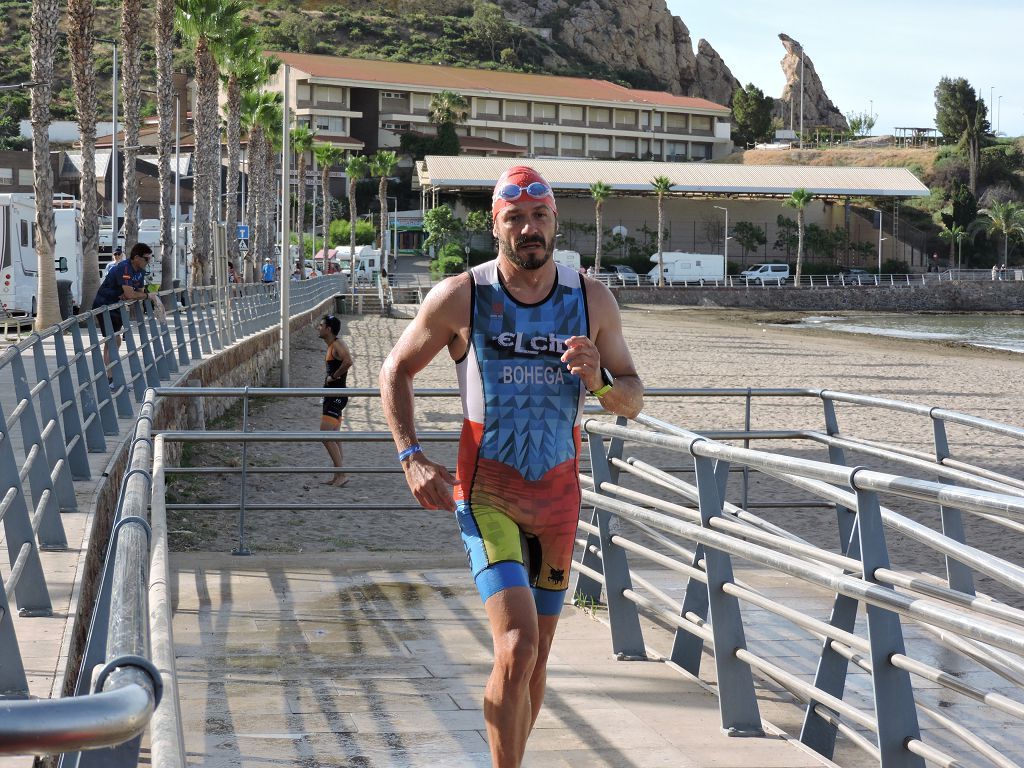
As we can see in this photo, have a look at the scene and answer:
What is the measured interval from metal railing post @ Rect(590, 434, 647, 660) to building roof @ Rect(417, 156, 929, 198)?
271 feet

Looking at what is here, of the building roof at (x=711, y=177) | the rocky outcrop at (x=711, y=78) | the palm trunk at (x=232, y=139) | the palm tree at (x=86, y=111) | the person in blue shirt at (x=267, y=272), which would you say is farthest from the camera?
the rocky outcrop at (x=711, y=78)

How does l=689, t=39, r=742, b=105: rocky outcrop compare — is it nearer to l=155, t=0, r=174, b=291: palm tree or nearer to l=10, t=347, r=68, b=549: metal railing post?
l=155, t=0, r=174, b=291: palm tree

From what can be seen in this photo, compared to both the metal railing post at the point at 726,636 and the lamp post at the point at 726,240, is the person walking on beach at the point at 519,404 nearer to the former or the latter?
the metal railing post at the point at 726,636

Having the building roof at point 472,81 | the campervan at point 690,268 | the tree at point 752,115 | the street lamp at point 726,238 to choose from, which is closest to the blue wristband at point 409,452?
the campervan at point 690,268

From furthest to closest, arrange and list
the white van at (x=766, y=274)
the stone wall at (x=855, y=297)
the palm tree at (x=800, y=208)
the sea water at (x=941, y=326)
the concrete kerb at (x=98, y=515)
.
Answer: the palm tree at (x=800, y=208), the white van at (x=766, y=274), the stone wall at (x=855, y=297), the sea water at (x=941, y=326), the concrete kerb at (x=98, y=515)

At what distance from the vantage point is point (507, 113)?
12194 cm

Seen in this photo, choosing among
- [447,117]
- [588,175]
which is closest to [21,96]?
[447,117]

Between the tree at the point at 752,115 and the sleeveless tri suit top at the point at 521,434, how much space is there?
151 meters

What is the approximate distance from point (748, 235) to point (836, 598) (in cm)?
9215

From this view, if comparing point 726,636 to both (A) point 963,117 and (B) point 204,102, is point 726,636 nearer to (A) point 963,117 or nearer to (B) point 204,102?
(B) point 204,102

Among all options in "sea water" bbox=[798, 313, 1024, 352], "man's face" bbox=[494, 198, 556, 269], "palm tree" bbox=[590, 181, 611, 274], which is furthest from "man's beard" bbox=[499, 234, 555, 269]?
A: "palm tree" bbox=[590, 181, 611, 274]

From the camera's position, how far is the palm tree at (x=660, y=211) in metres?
85.2

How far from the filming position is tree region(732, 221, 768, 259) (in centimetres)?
9488

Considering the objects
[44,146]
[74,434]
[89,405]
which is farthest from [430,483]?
[44,146]
